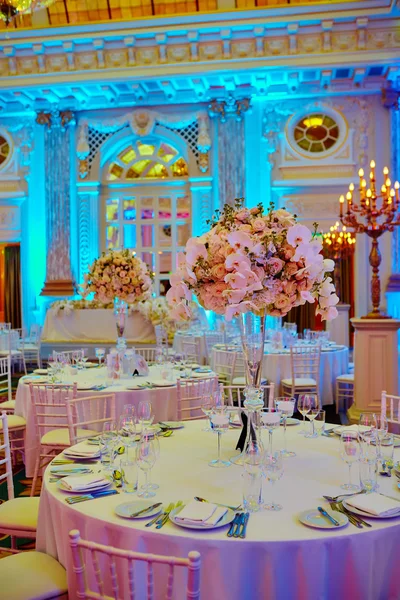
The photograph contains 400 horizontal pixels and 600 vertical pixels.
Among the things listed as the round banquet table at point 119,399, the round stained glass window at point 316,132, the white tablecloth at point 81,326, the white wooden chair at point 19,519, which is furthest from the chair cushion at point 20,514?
the round stained glass window at point 316,132

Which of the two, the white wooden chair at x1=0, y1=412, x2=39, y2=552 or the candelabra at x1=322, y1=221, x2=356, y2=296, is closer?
the white wooden chair at x1=0, y1=412, x2=39, y2=552

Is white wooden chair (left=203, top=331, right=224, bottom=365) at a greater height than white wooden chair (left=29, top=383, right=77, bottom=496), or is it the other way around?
white wooden chair (left=203, top=331, right=224, bottom=365)

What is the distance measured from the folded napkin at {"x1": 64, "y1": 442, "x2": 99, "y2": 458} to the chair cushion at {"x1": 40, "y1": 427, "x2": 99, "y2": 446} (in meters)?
1.38

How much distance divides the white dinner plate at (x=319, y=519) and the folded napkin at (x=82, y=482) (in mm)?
825

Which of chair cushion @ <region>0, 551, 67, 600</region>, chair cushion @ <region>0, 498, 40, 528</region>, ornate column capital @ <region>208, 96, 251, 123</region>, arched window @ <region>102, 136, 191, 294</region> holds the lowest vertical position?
chair cushion @ <region>0, 551, 67, 600</region>

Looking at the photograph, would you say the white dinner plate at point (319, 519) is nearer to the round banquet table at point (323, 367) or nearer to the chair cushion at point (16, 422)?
the chair cushion at point (16, 422)

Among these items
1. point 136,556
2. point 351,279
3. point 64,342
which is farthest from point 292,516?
point 351,279

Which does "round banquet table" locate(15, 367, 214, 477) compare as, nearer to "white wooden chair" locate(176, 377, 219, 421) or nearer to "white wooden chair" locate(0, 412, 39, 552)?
"white wooden chair" locate(176, 377, 219, 421)

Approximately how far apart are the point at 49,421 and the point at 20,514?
2.27m

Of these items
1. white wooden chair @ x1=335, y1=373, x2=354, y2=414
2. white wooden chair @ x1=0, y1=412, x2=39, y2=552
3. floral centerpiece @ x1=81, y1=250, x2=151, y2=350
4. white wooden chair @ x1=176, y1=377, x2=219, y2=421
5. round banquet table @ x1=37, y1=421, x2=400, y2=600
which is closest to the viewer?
round banquet table @ x1=37, y1=421, x2=400, y2=600

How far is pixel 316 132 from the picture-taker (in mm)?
12281

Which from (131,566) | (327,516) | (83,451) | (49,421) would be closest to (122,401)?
(49,421)

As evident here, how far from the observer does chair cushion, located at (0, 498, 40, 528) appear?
2.85 metres

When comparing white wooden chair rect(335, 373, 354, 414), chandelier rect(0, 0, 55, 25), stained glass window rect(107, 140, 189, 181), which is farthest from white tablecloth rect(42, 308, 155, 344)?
chandelier rect(0, 0, 55, 25)
